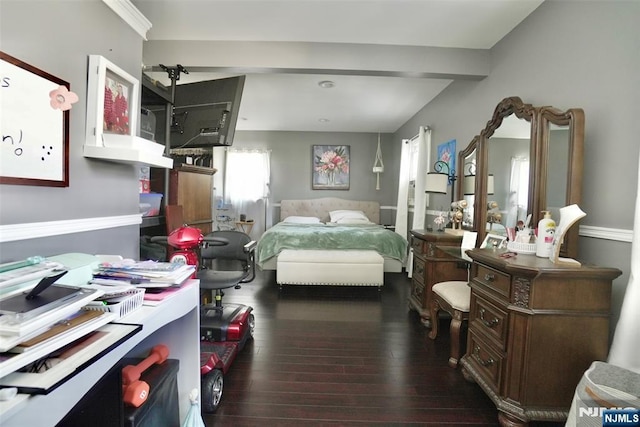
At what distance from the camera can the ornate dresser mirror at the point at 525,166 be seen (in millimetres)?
1560

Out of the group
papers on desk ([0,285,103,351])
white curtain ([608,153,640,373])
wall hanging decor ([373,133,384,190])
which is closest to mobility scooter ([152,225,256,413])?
papers on desk ([0,285,103,351])

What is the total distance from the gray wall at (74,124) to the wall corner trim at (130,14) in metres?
0.03

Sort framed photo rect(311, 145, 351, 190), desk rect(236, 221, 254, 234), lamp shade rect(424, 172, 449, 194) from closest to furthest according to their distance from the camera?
1. lamp shade rect(424, 172, 449, 194)
2. desk rect(236, 221, 254, 234)
3. framed photo rect(311, 145, 351, 190)

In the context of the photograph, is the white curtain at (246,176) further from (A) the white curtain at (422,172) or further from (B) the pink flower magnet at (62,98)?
(B) the pink flower magnet at (62,98)

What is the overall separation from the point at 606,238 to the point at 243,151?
543 centimetres

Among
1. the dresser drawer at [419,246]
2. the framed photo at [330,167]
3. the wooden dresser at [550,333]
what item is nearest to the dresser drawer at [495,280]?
the wooden dresser at [550,333]

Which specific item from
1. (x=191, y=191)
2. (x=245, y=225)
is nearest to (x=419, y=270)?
(x=191, y=191)

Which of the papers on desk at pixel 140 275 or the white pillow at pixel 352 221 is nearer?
the papers on desk at pixel 140 275

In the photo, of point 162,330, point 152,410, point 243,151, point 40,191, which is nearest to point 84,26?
point 40,191

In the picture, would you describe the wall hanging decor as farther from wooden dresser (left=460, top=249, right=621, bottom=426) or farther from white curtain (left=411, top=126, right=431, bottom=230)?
wooden dresser (left=460, top=249, right=621, bottom=426)

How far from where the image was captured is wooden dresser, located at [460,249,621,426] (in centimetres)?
131

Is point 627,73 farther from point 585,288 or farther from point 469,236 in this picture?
point 469,236

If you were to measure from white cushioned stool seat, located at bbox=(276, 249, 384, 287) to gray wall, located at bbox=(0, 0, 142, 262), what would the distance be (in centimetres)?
189

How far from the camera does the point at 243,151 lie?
5.75m
